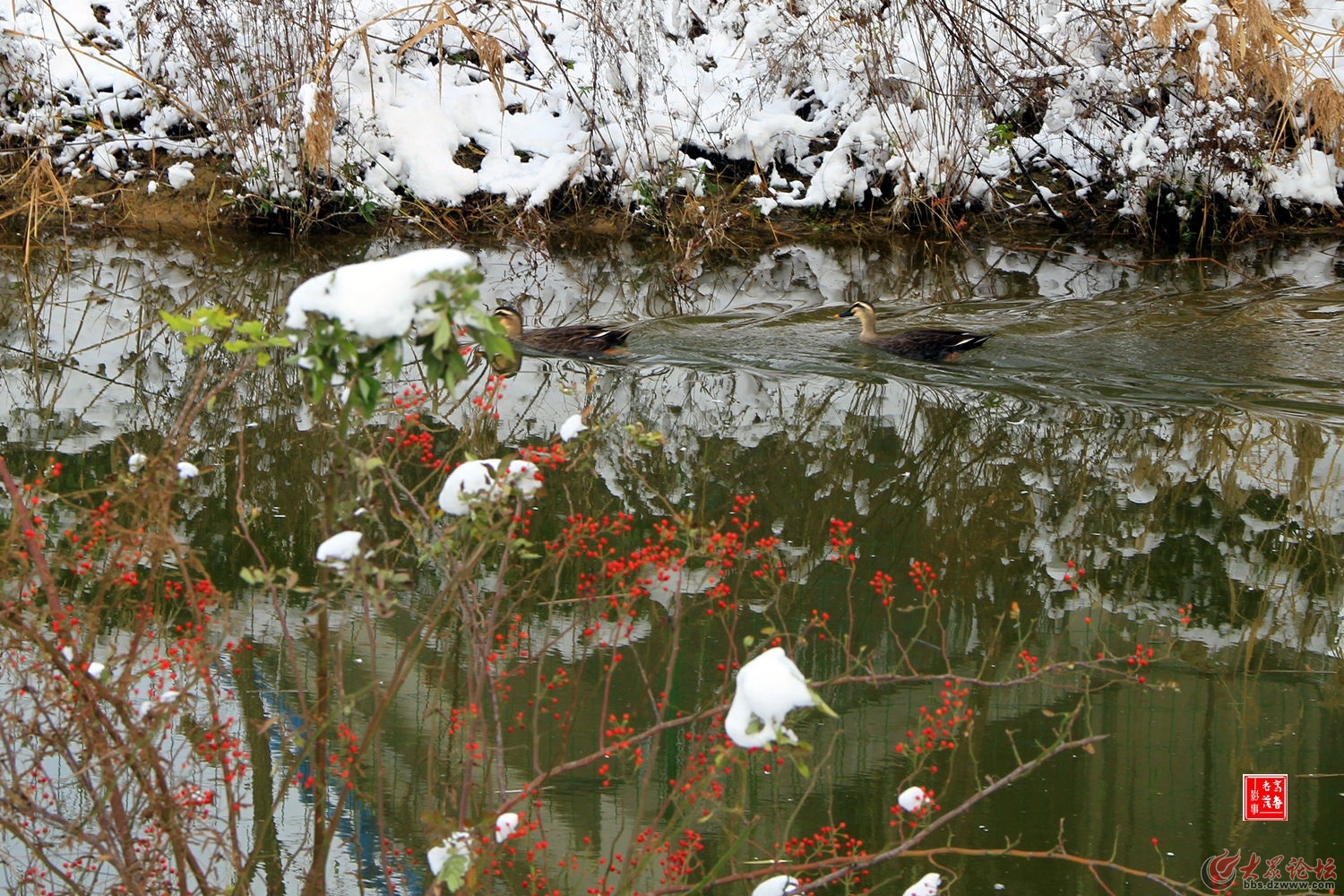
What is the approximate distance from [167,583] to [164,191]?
10.8 metres

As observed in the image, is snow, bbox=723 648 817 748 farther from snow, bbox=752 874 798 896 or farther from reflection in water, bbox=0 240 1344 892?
reflection in water, bbox=0 240 1344 892

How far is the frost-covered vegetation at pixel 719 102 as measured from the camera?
1159cm

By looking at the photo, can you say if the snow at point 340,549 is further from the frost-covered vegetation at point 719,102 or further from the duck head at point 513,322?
the frost-covered vegetation at point 719,102

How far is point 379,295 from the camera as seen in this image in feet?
6.79

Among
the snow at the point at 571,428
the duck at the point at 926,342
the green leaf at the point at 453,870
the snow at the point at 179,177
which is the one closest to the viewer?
the green leaf at the point at 453,870

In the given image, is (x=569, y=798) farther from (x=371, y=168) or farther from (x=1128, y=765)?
(x=371, y=168)

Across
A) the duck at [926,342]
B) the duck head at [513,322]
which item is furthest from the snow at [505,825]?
the duck at [926,342]

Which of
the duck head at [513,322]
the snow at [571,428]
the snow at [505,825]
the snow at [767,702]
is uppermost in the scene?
the snow at [571,428]

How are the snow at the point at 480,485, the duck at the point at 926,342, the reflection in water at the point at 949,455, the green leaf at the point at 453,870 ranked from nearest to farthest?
the green leaf at the point at 453,870
the snow at the point at 480,485
the reflection in water at the point at 949,455
the duck at the point at 926,342

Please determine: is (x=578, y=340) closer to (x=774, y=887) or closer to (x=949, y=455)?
(x=949, y=455)

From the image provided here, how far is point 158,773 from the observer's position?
266 cm

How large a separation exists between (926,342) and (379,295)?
7067mm

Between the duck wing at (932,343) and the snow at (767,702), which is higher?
the duck wing at (932,343)

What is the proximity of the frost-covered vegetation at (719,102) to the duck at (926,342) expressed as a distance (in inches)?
113
